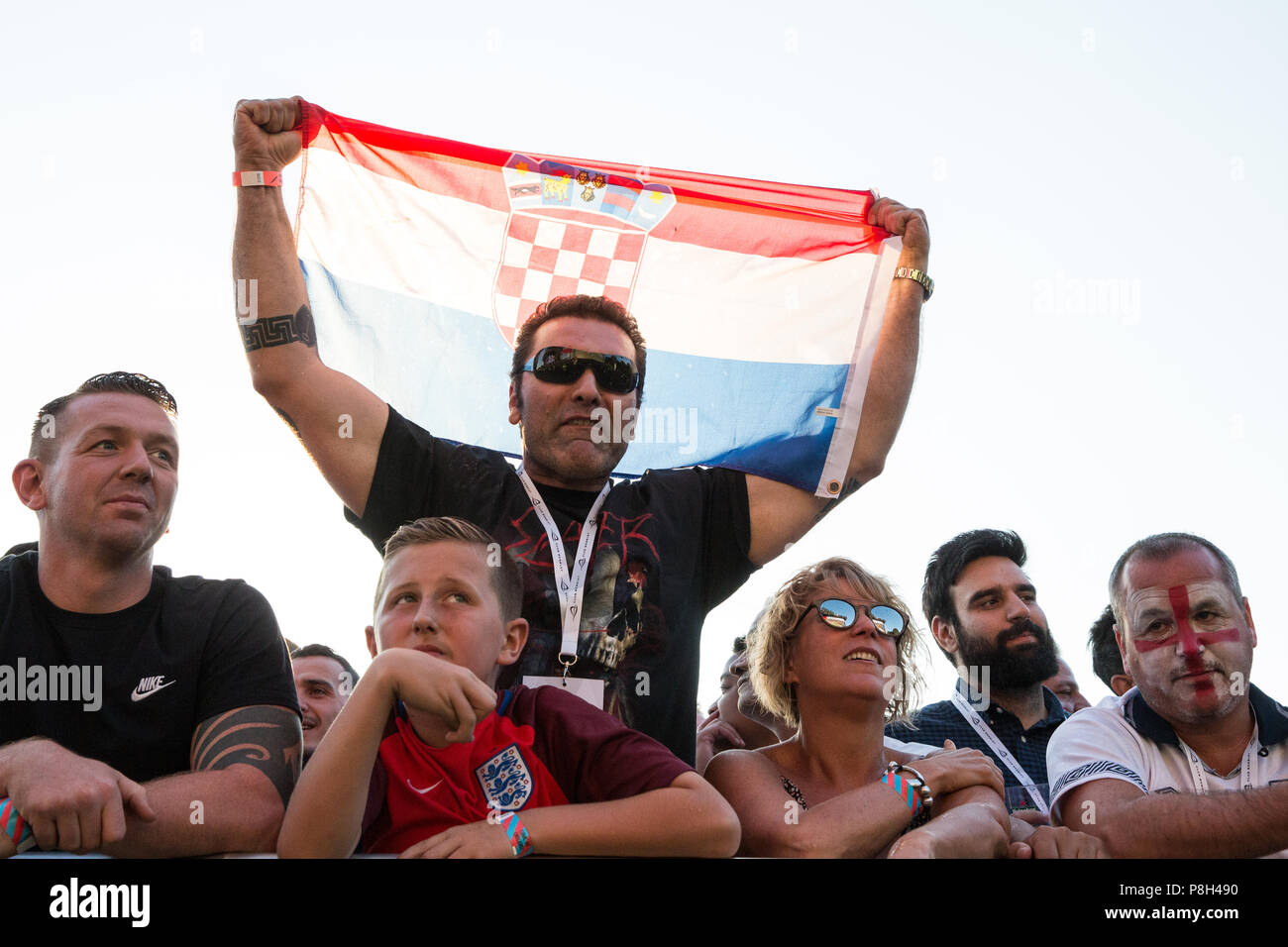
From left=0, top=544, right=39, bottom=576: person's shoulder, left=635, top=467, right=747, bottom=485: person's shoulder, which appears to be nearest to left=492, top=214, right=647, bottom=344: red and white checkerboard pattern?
left=635, top=467, right=747, bottom=485: person's shoulder

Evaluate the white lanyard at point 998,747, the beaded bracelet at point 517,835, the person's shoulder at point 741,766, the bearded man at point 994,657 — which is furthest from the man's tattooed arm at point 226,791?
the white lanyard at point 998,747

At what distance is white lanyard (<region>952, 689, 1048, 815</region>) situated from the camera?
4.70 meters

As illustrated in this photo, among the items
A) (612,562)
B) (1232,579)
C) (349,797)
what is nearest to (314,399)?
→ (612,562)

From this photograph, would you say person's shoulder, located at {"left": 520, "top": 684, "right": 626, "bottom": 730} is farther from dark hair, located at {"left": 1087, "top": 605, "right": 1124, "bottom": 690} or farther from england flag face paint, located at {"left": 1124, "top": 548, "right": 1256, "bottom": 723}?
dark hair, located at {"left": 1087, "top": 605, "right": 1124, "bottom": 690}

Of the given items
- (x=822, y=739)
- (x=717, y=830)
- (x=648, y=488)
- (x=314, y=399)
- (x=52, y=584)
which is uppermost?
(x=314, y=399)

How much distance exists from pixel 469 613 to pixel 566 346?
1320 mm

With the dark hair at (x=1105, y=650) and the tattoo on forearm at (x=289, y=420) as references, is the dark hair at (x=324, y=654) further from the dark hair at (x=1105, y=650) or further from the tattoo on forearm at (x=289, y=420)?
the dark hair at (x=1105, y=650)

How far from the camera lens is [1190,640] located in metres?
3.69

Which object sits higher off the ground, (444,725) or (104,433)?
(104,433)

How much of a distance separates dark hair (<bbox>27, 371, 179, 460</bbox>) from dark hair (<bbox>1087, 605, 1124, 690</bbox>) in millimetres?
4809

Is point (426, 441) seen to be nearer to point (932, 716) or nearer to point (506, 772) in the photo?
point (506, 772)

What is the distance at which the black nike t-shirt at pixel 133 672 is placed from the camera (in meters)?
3.18
